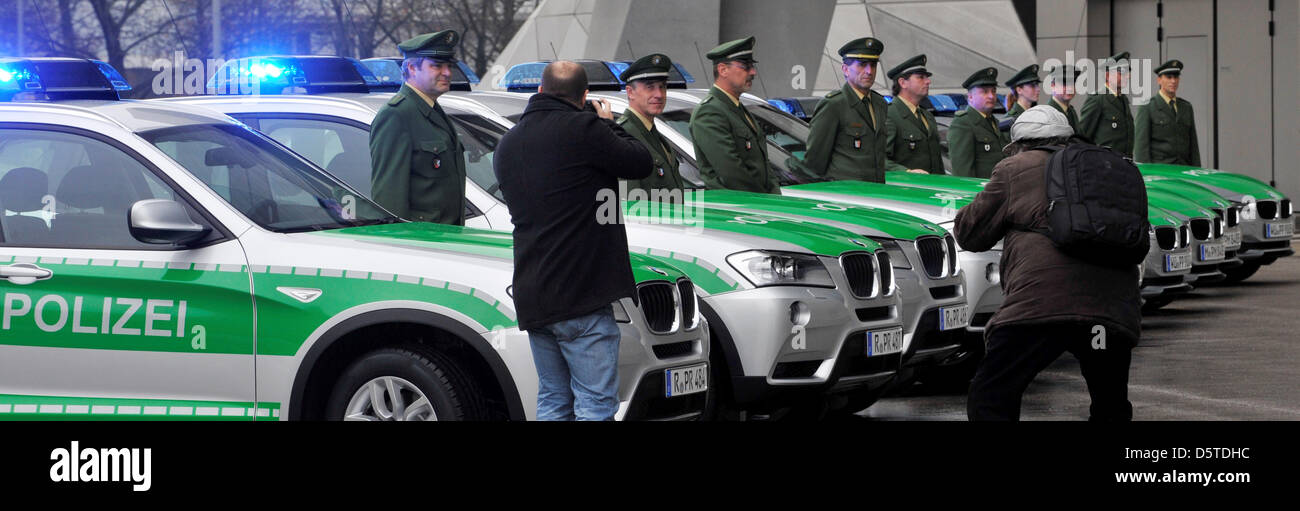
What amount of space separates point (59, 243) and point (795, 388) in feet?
9.85

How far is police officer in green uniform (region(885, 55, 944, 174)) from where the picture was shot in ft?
41.2

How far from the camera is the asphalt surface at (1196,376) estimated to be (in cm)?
897

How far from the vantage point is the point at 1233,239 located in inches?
572

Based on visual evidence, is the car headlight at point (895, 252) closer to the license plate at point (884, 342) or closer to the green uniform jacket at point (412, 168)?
the license plate at point (884, 342)

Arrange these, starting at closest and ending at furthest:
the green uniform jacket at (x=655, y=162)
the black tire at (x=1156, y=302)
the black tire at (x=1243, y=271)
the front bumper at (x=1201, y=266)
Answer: the green uniform jacket at (x=655, y=162), the black tire at (x=1156, y=302), the front bumper at (x=1201, y=266), the black tire at (x=1243, y=271)

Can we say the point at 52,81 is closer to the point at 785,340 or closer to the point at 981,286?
the point at 785,340

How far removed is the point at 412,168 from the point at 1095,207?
3093 millimetres

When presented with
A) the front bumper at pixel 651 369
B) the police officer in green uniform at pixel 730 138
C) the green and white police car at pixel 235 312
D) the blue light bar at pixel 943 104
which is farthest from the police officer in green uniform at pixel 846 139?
the blue light bar at pixel 943 104

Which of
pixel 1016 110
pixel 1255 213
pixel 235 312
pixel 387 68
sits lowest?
pixel 235 312

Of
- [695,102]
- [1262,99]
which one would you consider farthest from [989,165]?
[1262,99]

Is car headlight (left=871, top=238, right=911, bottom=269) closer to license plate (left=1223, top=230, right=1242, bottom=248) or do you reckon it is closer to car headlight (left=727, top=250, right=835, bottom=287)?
car headlight (left=727, top=250, right=835, bottom=287)

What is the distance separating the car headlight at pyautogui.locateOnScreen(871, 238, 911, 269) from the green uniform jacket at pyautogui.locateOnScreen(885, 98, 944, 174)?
3729mm

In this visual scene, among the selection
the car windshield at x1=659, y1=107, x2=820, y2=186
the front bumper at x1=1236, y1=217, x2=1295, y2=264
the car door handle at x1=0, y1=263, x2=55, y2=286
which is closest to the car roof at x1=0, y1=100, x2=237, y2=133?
the car door handle at x1=0, y1=263, x2=55, y2=286

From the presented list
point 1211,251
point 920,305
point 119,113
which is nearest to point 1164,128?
point 1211,251
